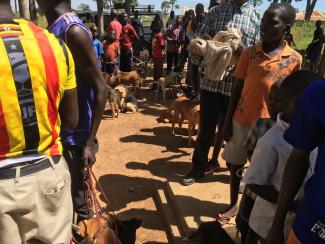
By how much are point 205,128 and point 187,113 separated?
237 cm

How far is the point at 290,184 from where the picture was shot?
68.9 inches

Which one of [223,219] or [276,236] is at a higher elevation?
[276,236]

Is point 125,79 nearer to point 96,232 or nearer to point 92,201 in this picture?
point 92,201

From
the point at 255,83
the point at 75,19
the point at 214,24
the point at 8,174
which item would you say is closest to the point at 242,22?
the point at 214,24

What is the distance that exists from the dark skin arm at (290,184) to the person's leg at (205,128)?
2341 millimetres

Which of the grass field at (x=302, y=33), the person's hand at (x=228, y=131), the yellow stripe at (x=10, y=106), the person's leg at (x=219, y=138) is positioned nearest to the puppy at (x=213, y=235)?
the person's hand at (x=228, y=131)

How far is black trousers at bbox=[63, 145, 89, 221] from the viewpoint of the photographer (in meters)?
2.69

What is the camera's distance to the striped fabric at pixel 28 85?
1672mm

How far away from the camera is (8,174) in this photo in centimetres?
174

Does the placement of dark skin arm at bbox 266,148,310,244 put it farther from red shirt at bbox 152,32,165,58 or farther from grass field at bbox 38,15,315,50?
grass field at bbox 38,15,315,50

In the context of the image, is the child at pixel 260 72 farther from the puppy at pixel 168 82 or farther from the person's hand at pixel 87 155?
the puppy at pixel 168 82

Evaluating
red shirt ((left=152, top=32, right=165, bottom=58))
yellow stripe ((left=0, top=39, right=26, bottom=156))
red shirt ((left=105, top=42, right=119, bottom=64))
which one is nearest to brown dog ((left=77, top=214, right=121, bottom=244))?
yellow stripe ((left=0, top=39, right=26, bottom=156))

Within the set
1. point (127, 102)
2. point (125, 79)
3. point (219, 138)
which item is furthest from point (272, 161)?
point (125, 79)

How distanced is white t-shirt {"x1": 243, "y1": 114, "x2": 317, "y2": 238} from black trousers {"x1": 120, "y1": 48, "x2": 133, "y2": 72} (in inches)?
360
